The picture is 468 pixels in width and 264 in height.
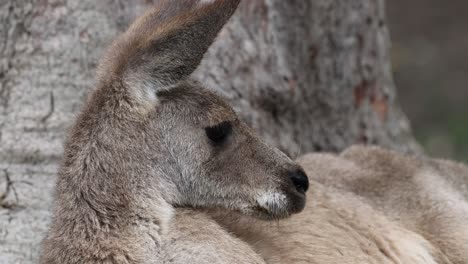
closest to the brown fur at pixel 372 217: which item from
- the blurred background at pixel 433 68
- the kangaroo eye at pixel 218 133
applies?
the kangaroo eye at pixel 218 133

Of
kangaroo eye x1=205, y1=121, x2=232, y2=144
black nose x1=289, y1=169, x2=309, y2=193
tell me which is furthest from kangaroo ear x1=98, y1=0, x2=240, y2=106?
black nose x1=289, y1=169, x2=309, y2=193

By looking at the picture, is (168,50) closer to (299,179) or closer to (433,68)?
(299,179)

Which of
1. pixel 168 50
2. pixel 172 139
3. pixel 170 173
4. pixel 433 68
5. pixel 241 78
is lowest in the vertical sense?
pixel 170 173

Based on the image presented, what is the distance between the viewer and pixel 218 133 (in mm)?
4465

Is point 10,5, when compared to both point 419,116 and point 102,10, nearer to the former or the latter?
point 102,10

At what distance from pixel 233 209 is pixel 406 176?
174 cm

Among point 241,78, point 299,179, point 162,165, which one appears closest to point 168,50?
point 162,165

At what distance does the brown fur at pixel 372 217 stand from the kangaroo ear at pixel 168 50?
80 cm

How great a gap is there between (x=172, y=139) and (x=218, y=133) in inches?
9.5

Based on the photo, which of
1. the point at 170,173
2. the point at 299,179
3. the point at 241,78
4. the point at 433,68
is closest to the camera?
the point at 170,173

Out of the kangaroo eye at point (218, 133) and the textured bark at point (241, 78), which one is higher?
the textured bark at point (241, 78)

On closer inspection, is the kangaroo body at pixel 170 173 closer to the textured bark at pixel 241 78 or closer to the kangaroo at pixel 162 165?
the kangaroo at pixel 162 165

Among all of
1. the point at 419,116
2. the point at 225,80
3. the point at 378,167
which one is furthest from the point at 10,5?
the point at 419,116

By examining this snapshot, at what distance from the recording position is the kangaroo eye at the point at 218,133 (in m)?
4.46
